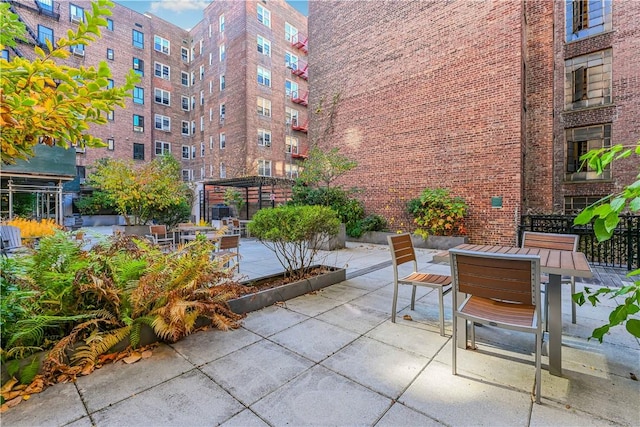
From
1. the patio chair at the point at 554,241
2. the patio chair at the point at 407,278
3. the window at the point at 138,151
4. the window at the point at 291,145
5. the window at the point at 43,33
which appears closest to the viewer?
the patio chair at the point at 407,278

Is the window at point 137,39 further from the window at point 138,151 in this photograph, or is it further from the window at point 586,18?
the window at point 586,18

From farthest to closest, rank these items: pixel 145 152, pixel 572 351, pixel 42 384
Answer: pixel 145 152 → pixel 572 351 → pixel 42 384

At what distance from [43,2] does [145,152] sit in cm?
1222

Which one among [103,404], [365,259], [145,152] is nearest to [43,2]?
[145,152]

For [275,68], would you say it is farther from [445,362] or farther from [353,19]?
[445,362]

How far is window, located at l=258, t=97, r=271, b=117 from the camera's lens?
24.4 metres

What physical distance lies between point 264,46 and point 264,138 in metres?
7.73

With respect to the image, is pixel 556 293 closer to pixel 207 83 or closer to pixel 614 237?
pixel 614 237

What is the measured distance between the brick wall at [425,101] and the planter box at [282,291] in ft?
22.0

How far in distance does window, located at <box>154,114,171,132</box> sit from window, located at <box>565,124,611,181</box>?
30338 millimetres

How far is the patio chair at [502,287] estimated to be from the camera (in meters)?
2.16

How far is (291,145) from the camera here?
26922 mm

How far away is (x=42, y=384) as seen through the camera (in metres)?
2.22

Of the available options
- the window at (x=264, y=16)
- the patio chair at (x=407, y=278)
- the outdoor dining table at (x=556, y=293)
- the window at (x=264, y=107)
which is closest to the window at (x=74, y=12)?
the window at (x=264, y=16)
